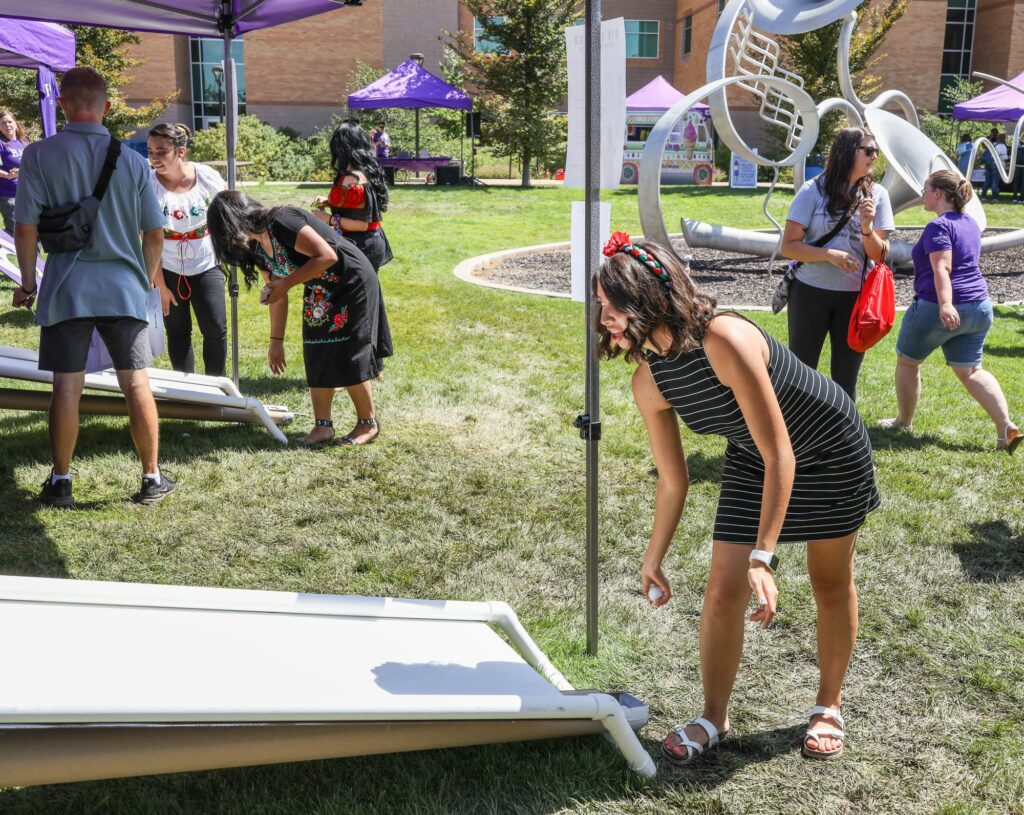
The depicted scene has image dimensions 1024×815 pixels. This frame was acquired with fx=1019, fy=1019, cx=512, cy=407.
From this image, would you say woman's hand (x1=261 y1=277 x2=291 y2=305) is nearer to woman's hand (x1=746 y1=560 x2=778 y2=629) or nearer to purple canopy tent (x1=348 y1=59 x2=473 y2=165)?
woman's hand (x1=746 y1=560 x2=778 y2=629)

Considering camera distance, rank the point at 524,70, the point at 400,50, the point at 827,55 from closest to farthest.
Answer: the point at 524,70
the point at 827,55
the point at 400,50

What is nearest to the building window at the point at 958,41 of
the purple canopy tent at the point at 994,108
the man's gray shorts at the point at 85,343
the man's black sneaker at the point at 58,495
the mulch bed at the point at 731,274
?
the purple canopy tent at the point at 994,108

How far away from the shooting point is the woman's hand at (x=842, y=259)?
208 inches

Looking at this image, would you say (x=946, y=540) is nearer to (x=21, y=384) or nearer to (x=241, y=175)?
(x=21, y=384)

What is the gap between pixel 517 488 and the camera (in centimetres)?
553

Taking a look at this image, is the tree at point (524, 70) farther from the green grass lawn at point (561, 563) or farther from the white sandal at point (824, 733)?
the white sandal at point (824, 733)

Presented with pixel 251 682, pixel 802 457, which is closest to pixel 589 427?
pixel 802 457

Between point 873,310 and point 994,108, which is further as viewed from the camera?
point 994,108

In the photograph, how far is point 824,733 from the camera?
3148 millimetres

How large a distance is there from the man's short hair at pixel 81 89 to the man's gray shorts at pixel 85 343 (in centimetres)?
102

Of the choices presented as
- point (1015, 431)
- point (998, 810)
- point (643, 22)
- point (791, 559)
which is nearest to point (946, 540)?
point (791, 559)

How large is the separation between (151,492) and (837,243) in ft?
12.5

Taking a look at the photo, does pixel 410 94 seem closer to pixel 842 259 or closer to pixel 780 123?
pixel 780 123

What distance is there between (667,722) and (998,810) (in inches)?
38.8
